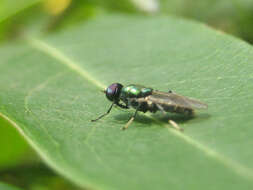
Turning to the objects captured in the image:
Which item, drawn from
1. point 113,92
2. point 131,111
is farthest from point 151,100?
point 131,111

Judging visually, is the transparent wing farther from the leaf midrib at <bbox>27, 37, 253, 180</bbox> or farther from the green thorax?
the leaf midrib at <bbox>27, 37, 253, 180</bbox>

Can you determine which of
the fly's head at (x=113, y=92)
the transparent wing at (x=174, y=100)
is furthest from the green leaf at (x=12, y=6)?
the transparent wing at (x=174, y=100)

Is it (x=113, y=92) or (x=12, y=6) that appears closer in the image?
(x=113, y=92)

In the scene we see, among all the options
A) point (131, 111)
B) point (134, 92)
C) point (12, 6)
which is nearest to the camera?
point (134, 92)

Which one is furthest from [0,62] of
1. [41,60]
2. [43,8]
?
[43,8]

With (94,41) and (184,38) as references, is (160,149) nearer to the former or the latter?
(184,38)

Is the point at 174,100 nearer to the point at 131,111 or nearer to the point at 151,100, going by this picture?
the point at 151,100

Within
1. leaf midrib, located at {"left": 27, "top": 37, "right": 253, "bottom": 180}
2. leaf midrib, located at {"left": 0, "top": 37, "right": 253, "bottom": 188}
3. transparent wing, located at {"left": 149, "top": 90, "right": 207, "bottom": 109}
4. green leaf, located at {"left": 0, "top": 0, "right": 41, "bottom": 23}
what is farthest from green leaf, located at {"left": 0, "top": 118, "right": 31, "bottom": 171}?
green leaf, located at {"left": 0, "top": 0, "right": 41, "bottom": 23}

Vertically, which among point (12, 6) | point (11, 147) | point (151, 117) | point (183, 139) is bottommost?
point (183, 139)

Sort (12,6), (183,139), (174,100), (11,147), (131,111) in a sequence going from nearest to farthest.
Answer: (183,139) < (174,100) < (131,111) < (11,147) < (12,6)
